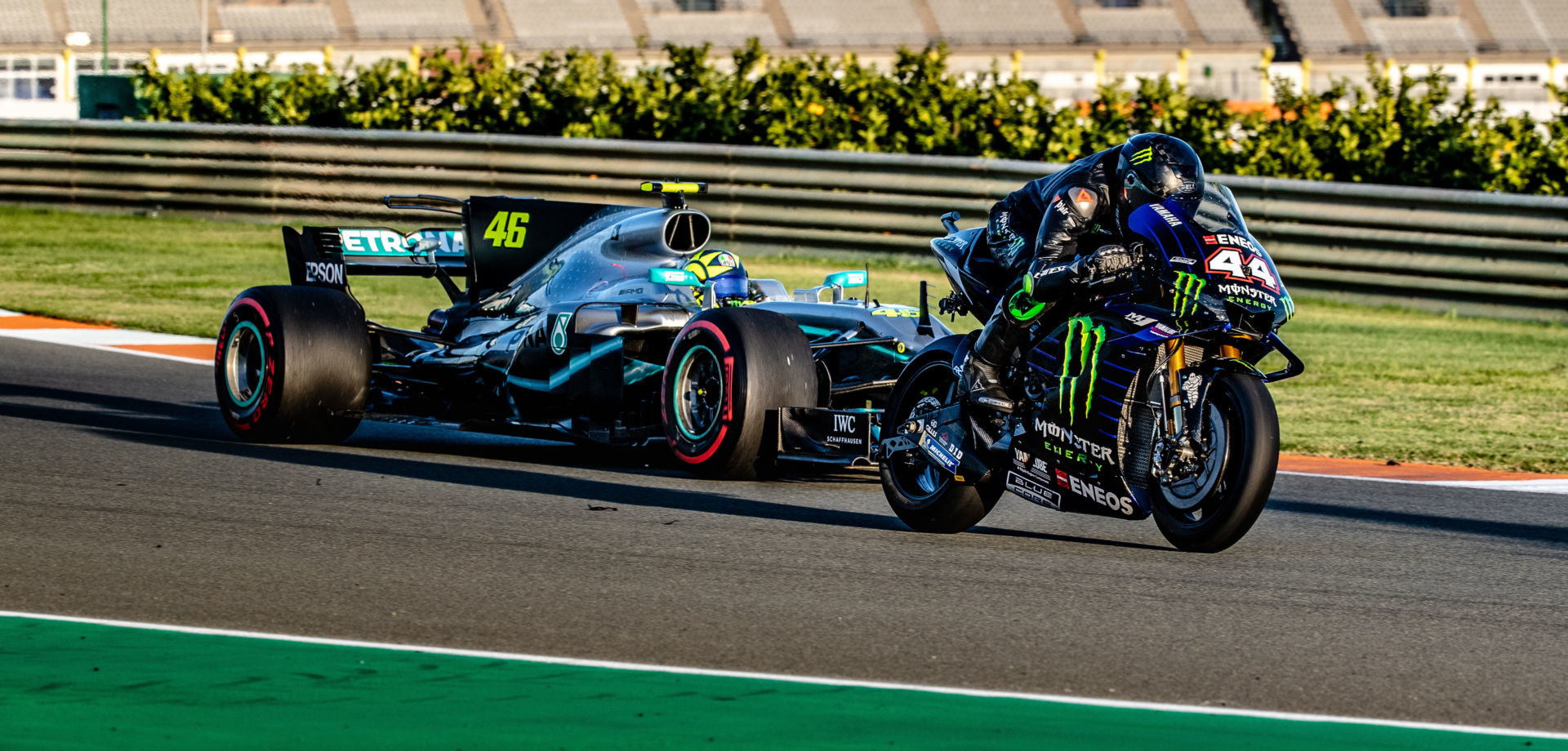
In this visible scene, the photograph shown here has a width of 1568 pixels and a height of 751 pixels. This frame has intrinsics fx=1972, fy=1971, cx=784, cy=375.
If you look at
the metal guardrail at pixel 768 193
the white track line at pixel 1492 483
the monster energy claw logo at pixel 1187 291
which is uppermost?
the metal guardrail at pixel 768 193

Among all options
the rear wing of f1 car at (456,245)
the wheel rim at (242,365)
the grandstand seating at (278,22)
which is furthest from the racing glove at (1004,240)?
the grandstand seating at (278,22)

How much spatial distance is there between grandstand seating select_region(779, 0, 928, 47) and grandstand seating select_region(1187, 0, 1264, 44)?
6240mm

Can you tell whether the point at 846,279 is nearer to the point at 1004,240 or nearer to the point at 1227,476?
the point at 1004,240

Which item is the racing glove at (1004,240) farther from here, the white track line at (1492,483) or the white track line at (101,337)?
the white track line at (101,337)

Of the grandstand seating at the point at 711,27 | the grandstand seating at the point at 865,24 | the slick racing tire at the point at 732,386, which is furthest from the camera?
the grandstand seating at the point at 711,27

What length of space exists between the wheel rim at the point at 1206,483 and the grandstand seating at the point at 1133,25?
36.3m

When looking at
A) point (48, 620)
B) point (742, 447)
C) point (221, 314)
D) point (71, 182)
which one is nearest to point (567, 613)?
point (48, 620)

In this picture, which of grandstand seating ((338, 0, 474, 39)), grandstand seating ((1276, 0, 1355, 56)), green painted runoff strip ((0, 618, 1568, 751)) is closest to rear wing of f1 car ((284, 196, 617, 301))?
green painted runoff strip ((0, 618, 1568, 751))

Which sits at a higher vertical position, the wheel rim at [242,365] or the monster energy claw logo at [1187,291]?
the monster energy claw logo at [1187,291]

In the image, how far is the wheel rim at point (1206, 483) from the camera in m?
6.51

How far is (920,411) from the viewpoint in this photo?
7605mm

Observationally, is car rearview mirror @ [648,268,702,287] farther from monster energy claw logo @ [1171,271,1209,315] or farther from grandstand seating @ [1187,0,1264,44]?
grandstand seating @ [1187,0,1264,44]

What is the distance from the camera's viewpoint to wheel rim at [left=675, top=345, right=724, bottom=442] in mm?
8422

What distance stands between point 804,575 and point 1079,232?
163cm
